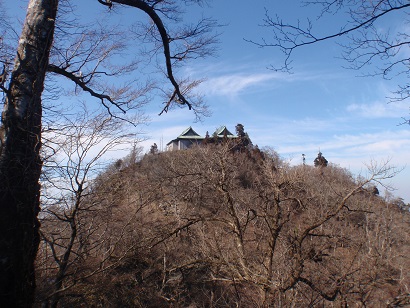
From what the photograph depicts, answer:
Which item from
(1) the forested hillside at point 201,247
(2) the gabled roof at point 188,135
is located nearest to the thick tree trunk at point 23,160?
(1) the forested hillside at point 201,247

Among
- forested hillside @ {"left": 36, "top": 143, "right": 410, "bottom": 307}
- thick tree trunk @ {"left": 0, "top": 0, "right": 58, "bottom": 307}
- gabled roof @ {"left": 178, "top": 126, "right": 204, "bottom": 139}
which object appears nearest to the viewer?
thick tree trunk @ {"left": 0, "top": 0, "right": 58, "bottom": 307}

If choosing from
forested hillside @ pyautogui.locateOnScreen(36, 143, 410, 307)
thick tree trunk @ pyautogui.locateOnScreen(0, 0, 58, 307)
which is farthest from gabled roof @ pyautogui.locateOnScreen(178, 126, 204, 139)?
thick tree trunk @ pyautogui.locateOnScreen(0, 0, 58, 307)

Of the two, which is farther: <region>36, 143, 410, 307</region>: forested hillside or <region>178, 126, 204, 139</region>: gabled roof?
<region>178, 126, 204, 139</region>: gabled roof

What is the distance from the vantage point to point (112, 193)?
265 inches

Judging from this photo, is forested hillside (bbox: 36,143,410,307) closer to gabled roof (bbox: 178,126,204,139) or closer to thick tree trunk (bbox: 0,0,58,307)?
thick tree trunk (bbox: 0,0,58,307)

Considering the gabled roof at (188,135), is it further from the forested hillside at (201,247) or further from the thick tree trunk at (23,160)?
the thick tree trunk at (23,160)

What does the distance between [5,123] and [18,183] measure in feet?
1.80

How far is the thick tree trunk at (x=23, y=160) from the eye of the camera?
2475 millimetres

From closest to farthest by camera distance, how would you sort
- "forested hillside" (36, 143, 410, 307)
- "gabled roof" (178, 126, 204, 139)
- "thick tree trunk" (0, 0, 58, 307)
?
"thick tree trunk" (0, 0, 58, 307) → "forested hillside" (36, 143, 410, 307) → "gabled roof" (178, 126, 204, 139)

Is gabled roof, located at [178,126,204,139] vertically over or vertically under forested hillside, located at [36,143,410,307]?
over

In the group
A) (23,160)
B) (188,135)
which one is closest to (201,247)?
(23,160)

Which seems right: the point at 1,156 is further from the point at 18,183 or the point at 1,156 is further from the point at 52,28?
the point at 52,28

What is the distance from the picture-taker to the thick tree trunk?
2.47 meters

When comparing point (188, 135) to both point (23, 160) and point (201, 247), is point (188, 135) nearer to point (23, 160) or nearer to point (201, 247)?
point (201, 247)
